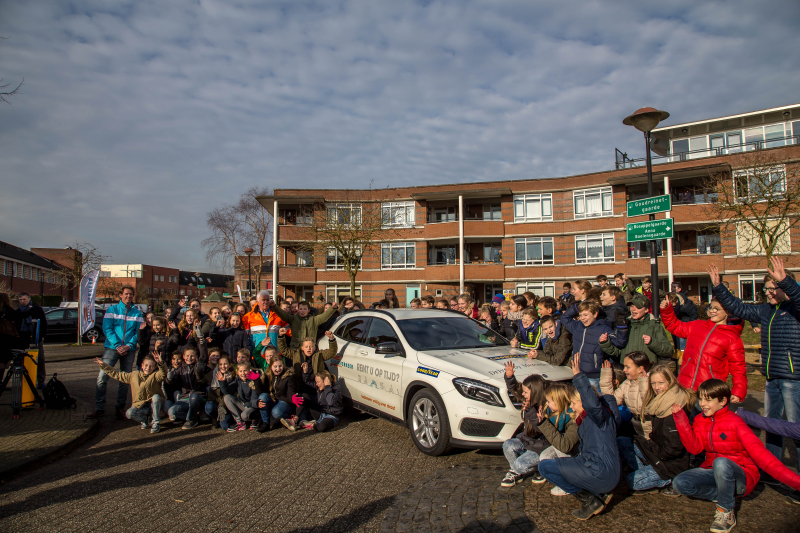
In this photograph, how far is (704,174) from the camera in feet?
89.3

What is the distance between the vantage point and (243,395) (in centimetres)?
681

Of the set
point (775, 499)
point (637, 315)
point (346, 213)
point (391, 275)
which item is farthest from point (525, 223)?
point (775, 499)

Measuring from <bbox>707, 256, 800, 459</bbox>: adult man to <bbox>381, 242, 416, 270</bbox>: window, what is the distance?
29.1 meters

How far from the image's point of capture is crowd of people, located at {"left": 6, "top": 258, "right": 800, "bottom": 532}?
146 inches

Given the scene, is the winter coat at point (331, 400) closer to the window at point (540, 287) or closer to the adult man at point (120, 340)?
the adult man at point (120, 340)

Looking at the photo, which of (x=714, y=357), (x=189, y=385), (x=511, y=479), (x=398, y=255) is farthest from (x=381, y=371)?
(x=398, y=255)

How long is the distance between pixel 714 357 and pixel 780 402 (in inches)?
25.1

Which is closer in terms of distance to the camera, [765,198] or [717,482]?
[717,482]

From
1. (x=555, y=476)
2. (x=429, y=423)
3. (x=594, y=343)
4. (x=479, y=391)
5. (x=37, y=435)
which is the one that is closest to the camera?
(x=555, y=476)

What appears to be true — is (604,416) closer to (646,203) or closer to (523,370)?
(523,370)

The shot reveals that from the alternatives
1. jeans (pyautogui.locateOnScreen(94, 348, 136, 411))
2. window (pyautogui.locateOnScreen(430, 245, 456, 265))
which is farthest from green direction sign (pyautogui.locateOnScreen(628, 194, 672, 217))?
window (pyautogui.locateOnScreen(430, 245, 456, 265))

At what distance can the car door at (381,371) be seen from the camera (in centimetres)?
593

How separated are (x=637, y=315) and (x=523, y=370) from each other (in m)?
1.71

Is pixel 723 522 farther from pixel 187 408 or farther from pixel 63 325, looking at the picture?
pixel 63 325
